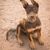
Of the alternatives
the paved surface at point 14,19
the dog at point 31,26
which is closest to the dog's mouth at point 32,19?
the dog at point 31,26

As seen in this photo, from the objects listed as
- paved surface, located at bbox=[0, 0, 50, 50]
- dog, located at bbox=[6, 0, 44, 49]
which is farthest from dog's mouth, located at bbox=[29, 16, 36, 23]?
paved surface, located at bbox=[0, 0, 50, 50]

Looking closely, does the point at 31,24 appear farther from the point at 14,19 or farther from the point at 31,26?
the point at 14,19

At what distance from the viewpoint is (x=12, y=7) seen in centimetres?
239

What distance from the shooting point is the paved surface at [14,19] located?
183cm

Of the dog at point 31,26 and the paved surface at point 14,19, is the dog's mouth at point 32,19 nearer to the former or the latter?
the dog at point 31,26

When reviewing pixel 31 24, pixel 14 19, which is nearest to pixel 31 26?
pixel 31 24

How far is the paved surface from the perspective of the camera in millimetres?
1829

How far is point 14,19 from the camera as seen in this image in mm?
2170

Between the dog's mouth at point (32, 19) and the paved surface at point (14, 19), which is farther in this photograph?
the paved surface at point (14, 19)

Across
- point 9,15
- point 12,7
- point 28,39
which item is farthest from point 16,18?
point 28,39

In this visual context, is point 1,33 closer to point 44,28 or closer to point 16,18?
point 16,18

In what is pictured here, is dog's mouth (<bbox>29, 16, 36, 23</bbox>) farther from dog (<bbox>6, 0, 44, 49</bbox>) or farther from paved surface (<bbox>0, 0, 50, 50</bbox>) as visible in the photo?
paved surface (<bbox>0, 0, 50, 50</bbox>)

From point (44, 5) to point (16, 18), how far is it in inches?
19.3

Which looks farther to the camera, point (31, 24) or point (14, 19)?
point (14, 19)
